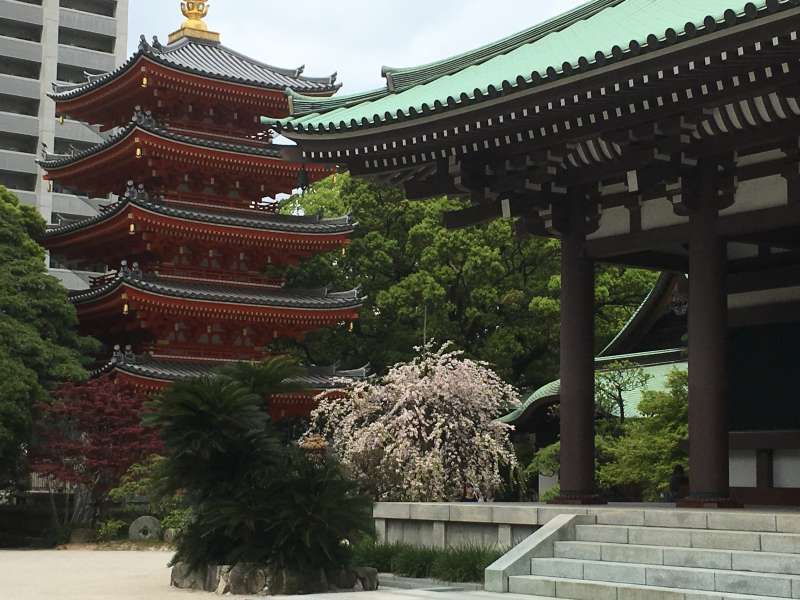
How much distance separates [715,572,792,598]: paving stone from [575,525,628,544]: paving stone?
6.51 feet

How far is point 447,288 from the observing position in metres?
46.1

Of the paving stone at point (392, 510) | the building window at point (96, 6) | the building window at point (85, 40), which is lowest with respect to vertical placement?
the paving stone at point (392, 510)

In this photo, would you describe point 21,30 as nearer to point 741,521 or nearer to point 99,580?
point 99,580

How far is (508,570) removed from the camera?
1380cm

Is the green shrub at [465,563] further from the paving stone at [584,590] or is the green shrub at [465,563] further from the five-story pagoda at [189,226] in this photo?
the five-story pagoda at [189,226]

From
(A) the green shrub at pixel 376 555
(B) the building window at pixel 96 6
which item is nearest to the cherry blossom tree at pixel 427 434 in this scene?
(A) the green shrub at pixel 376 555

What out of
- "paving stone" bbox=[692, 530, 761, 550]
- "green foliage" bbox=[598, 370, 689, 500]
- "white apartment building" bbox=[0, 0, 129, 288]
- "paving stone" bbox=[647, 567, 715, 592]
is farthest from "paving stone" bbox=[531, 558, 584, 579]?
"white apartment building" bbox=[0, 0, 129, 288]

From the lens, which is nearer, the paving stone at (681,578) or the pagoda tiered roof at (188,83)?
the paving stone at (681,578)

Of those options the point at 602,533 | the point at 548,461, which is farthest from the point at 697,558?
the point at 548,461

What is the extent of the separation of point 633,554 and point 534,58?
6520 mm

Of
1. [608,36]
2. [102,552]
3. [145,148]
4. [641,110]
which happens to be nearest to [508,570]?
[641,110]

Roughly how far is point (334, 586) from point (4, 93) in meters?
66.7

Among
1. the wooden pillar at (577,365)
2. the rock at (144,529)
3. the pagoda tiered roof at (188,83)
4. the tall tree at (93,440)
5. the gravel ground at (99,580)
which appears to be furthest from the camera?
the pagoda tiered roof at (188,83)

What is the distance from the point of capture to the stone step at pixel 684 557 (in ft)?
39.4
